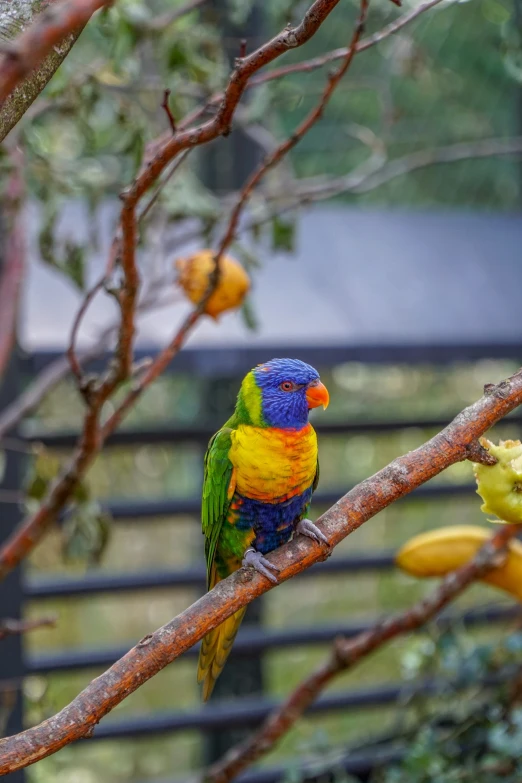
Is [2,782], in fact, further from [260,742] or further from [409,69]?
[409,69]

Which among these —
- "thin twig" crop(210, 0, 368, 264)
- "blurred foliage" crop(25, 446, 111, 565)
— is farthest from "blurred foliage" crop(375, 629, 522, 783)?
"thin twig" crop(210, 0, 368, 264)

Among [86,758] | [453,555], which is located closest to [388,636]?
[453,555]

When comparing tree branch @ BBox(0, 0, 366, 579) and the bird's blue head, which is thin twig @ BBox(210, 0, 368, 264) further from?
the bird's blue head

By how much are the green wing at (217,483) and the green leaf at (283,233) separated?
1.24 feet

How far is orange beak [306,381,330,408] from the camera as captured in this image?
2.65ft

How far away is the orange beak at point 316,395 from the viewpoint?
0.81 metres

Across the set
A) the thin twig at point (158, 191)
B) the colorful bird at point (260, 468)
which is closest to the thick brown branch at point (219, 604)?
the colorful bird at point (260, 468)

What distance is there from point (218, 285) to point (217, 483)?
0.23 m

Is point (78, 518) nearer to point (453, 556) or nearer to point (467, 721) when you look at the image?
point (453, 556)

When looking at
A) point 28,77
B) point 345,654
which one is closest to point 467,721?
point 345,654

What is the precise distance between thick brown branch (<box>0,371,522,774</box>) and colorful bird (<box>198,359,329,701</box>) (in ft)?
0.64

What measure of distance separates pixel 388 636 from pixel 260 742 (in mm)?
229

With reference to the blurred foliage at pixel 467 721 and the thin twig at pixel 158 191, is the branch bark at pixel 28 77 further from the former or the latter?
the blurred foliage at pixel 467 721

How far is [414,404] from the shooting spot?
226cm
